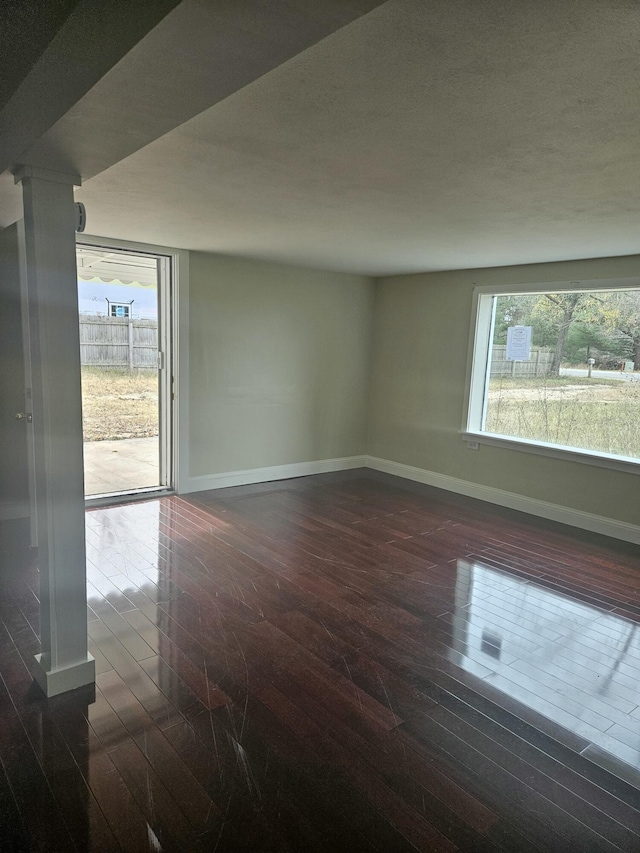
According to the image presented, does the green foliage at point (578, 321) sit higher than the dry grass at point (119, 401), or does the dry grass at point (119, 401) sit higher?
the green foliage at point (578, 321)

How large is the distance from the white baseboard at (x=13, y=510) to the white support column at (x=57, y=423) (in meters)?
2.48

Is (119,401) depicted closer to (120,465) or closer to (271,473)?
(120,465)

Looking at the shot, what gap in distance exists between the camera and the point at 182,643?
8.88 feet

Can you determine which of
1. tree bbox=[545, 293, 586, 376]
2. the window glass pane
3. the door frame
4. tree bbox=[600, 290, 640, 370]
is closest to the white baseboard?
the door frame

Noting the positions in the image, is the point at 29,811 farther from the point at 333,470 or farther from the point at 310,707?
the point at 333,470

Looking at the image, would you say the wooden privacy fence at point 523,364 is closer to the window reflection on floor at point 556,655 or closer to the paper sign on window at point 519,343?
the paper sign on window at point 519,343

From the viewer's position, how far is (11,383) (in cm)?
435

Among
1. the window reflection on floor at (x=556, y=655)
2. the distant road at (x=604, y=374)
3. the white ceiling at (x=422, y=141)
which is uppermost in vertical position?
the white ceiling at (x=422, y=141)

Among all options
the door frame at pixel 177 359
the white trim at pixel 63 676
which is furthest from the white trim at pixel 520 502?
the white trim at pixel 63 676

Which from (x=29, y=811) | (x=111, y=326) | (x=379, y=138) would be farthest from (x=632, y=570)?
(x=111, y=326)

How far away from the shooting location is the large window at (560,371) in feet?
14.9

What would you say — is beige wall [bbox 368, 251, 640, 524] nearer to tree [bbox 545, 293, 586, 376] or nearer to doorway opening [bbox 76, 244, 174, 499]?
tree [bbox 545, 293, 586, 376]

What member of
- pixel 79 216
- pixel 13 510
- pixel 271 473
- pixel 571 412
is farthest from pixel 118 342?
pixel 571 412

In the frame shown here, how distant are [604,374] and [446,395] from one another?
5.23ft
